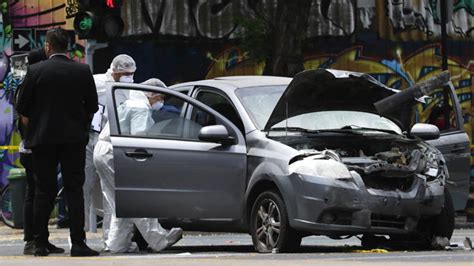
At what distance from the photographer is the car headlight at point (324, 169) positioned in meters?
10.2

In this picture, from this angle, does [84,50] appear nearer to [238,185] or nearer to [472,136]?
[472,136]

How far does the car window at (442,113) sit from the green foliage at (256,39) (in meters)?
2.81

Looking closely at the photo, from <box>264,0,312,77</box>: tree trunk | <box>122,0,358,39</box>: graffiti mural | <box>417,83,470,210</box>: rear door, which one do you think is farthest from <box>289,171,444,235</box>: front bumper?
<box>122,0,358,39</box>: graffiti mural

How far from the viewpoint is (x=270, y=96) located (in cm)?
1148

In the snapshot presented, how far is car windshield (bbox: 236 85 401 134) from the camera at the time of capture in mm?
11078

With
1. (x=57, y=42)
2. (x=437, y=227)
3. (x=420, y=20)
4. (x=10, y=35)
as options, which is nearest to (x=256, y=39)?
(x=420, y=20)

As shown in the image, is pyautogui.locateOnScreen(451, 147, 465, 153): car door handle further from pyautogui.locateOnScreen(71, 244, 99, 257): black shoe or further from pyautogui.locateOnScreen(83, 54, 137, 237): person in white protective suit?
pyautogui.locateOnScreen(71, 244, 99, 257): black shoe

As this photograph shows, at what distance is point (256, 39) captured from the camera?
2020 centimetres

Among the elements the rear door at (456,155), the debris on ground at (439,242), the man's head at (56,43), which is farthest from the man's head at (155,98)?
the rear door at (456,155)

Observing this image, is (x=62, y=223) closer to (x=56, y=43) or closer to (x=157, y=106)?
(x=157, y=106)

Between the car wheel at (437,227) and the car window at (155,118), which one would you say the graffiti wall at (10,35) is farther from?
the car wheel at (437,227)

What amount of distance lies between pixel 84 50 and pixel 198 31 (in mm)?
2034

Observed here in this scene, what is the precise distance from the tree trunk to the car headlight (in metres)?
8.88

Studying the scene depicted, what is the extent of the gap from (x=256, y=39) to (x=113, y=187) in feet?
30.9
